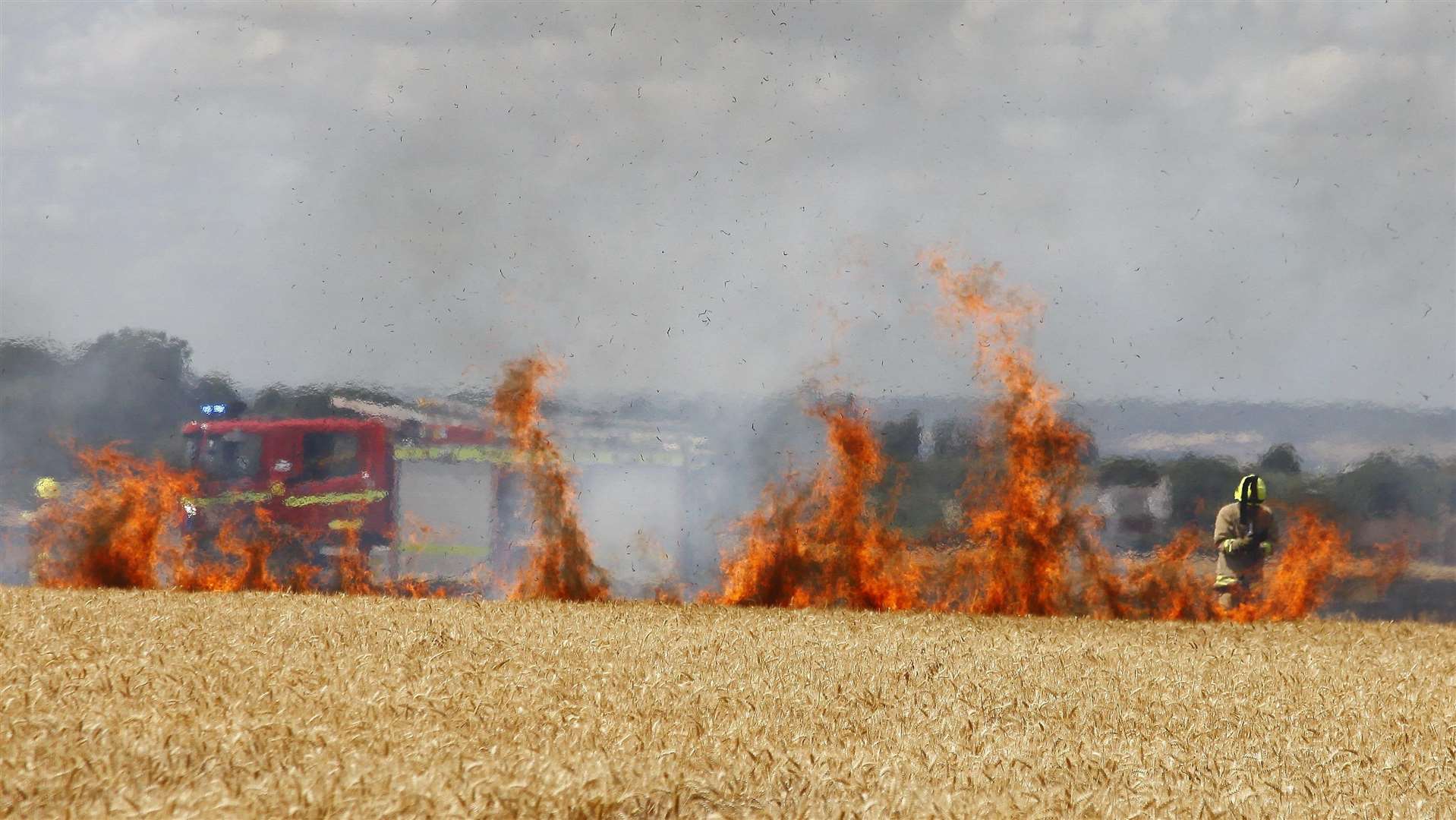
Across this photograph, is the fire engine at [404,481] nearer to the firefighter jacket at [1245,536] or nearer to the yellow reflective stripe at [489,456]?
the yellow reflective stripe at [489,456]

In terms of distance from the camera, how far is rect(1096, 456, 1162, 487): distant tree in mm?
22219

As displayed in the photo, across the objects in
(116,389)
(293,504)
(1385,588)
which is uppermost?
(116,389)

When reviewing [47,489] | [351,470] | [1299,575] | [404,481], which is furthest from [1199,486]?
[47,489]

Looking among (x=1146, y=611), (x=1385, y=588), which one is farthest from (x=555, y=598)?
(x=1385, y=588)

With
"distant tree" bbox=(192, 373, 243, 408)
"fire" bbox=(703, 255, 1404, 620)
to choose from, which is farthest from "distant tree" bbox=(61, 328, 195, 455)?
"fire" bbox=(703, 255, 1404, 620)

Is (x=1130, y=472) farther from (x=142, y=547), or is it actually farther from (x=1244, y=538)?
(x=142, y=547)

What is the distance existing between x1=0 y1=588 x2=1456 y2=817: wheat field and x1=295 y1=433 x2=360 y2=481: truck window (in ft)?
18.2

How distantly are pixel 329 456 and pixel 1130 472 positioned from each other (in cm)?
1247

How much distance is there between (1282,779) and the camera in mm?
8617

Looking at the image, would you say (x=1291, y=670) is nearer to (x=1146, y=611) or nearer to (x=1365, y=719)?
(x=1365, y=719)

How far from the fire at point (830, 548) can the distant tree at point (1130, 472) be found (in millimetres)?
4952

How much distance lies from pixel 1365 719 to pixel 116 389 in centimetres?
2101

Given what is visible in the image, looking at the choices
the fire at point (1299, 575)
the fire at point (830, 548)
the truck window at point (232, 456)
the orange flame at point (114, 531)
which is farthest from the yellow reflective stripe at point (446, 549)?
the fire at point (1299, 575)

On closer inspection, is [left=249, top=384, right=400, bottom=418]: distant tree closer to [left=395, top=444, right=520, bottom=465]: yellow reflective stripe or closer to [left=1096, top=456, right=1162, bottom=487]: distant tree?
[left=395, top=444, right=520, bottom=465]: yellow reflective stripe
